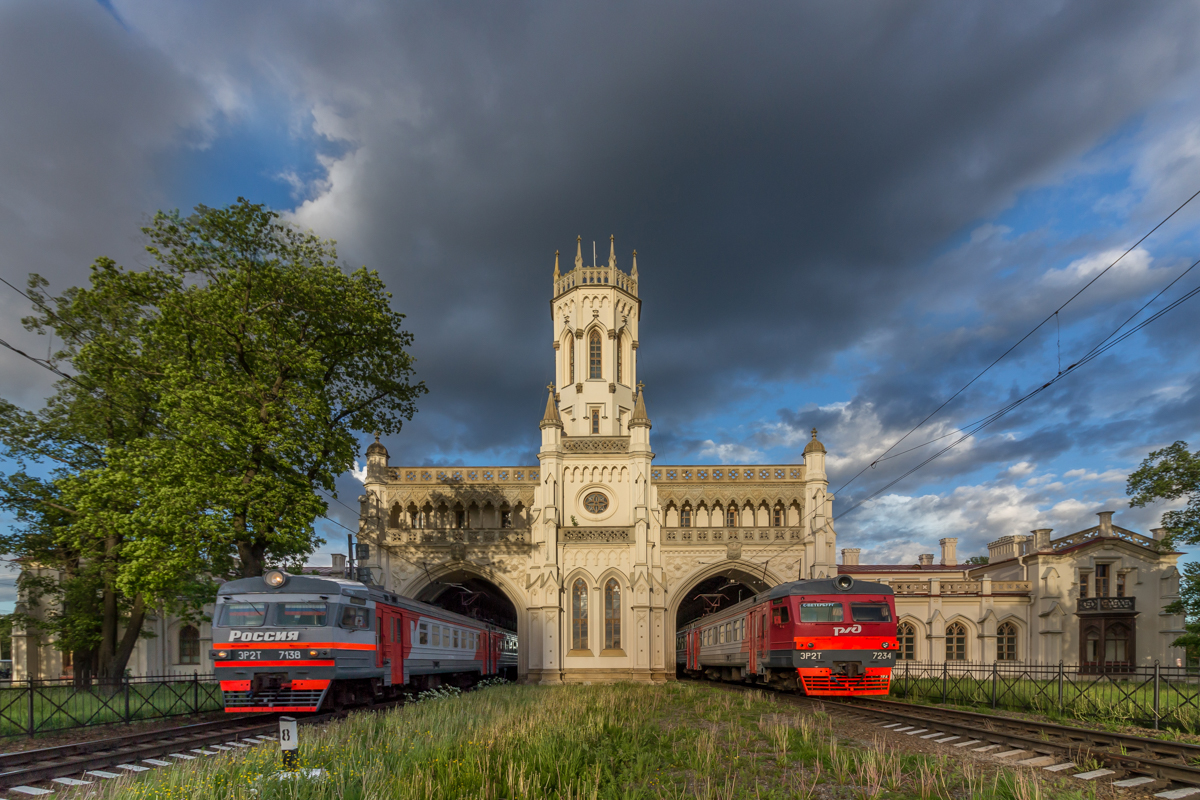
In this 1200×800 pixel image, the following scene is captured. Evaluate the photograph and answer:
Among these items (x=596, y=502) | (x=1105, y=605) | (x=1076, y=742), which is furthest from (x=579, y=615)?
(x=1076, y=742)

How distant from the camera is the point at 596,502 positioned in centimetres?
3906

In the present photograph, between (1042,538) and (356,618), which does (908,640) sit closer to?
(1042,538)

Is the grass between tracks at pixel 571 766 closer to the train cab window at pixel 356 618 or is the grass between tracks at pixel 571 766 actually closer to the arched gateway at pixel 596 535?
the train cab window at pixel 356 618

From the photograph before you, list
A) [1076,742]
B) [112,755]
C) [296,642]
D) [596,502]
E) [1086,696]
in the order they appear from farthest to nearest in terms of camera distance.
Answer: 1. [596,502]
2. [1086,696]
3. [296,642]
4. [1076,742]
5. [112,755]

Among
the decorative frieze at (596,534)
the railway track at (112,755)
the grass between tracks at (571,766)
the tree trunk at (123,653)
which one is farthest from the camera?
the decorative frieze at (596,534)

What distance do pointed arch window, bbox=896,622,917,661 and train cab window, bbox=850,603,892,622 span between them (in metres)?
21.0

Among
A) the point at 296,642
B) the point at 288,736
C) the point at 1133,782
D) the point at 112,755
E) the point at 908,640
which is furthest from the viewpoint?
the point at 908,640

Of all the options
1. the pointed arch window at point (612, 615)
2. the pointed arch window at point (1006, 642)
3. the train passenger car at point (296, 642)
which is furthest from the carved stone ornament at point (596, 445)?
the pointed arch window at point (1006, 642)

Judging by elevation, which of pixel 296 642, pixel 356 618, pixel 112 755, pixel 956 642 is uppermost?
pixel 356 618

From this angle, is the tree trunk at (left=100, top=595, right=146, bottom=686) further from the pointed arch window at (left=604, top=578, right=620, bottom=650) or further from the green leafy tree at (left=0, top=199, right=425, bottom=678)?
the pointed arch window at (left=604, top=578, right=620, bottom=650)

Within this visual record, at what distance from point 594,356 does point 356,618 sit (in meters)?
30.2

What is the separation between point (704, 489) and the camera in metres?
39.9

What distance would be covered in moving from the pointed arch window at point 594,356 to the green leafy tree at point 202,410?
19876 millimetres

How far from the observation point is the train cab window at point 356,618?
A: 16.2m
